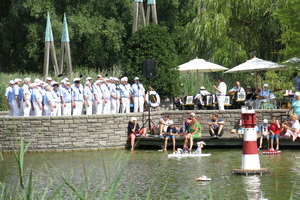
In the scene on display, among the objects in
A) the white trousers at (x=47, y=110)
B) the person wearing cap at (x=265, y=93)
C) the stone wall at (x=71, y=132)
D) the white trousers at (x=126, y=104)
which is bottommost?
the stone wall at (x=71, y=132)

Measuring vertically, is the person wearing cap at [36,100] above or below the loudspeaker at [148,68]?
below

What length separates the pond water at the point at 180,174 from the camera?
12.4m

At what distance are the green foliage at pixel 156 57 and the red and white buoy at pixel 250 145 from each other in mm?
13699

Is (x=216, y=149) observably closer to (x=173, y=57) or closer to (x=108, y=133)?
(x=108, y=133)

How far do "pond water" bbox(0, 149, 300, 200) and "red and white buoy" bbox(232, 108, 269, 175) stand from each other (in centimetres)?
18

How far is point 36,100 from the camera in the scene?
2311 cm

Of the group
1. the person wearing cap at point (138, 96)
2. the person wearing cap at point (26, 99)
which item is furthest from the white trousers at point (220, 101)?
the person wearing cap at point (26, 99)

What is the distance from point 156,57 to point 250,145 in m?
14.4

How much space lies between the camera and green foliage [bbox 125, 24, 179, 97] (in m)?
28.3

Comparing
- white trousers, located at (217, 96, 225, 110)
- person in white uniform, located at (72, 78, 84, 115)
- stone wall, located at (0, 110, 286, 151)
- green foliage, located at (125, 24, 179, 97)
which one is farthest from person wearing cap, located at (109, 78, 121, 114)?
white trousers, located at (217, 96, 225, 110)

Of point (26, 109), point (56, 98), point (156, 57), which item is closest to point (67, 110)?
point (56, 98)

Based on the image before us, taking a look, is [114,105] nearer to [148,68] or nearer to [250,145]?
[148,68]

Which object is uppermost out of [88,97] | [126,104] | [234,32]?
[234,32]

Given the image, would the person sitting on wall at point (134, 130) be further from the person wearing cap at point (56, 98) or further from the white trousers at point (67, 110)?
the person wearing cap at point (56, 98)
